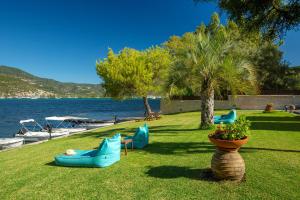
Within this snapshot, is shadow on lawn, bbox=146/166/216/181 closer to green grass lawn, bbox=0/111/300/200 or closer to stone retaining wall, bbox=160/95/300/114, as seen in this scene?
green grass lawn, bbox=0/111/300/200

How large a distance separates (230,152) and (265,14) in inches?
365

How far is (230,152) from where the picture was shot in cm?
713

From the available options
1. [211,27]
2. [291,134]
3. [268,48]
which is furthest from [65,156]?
[211,27]

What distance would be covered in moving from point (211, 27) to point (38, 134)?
121 feet

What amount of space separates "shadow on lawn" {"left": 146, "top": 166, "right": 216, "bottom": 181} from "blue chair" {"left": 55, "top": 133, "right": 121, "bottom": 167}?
5.43ft

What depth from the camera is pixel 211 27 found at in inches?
2005

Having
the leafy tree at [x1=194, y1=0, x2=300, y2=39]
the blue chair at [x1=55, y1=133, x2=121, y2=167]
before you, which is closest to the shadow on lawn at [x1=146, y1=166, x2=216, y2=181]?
the blue chair at [x1=55, y1=133, x2=121, y2=167]

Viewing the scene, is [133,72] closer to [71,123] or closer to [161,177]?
[71,123]

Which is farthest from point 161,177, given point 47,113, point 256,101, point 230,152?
point 47,113

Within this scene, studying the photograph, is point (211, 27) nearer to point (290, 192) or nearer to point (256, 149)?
point (256, 149)

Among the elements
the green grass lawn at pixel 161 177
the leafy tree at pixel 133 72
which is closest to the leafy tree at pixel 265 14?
the green grass lawn at pixel 161 177

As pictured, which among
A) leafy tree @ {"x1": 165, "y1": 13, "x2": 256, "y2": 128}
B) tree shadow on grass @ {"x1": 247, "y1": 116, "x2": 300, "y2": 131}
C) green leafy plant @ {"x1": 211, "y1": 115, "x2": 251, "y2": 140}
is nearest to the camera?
green leafy plant @ {"x1": 211, "y1": 115, "x2": 251, "y2": 140}

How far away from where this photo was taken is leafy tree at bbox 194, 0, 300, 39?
41.8 feet

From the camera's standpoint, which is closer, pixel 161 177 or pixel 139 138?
pixel 161 177
